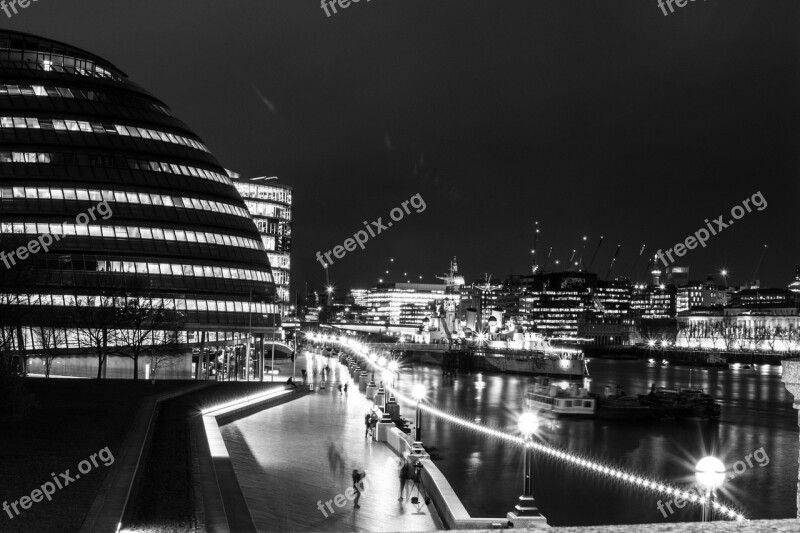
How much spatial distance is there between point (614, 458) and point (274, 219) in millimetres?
121363

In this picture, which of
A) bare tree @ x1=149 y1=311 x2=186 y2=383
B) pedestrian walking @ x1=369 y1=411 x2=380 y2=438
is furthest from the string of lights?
bare tree @ x1=149 y1=311 x2=186 y2=383

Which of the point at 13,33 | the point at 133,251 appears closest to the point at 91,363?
the point at 133,251

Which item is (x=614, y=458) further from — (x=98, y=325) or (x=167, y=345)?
(x=98, y=325)

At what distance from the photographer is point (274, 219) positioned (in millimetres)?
165250

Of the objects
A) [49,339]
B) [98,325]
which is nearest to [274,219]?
[49,339]

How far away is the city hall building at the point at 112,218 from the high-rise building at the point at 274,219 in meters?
70.7

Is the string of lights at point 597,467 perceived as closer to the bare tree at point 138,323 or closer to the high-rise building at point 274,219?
the bare tree at point 138,323

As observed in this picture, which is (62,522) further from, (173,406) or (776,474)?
(776,474)

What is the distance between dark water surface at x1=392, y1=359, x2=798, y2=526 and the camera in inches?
1388

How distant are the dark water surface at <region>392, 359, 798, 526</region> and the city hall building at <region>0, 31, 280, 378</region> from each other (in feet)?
77.7

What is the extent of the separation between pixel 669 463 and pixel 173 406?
30497mm

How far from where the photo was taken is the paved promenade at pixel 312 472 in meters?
23.4

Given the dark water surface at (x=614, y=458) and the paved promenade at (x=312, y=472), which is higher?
the paved promenade at (x=312, y=472)

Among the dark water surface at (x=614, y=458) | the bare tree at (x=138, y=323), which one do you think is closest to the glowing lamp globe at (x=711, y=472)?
the dark water surface at (x=614, y=458)
